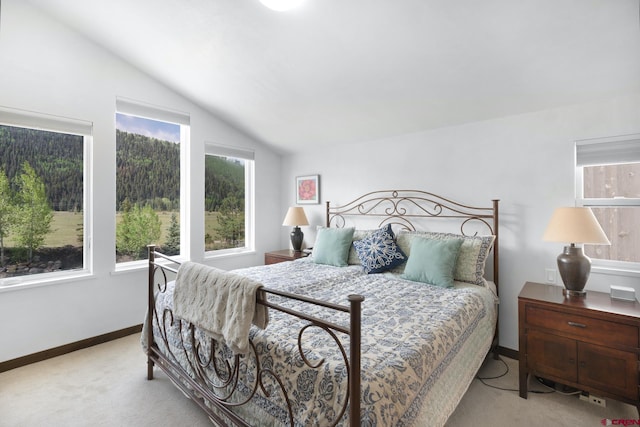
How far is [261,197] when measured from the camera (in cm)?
454

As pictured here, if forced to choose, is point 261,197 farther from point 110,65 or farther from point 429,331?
point 429,331

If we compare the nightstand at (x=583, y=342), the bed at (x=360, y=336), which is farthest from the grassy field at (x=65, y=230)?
the nightstand at (x=583, y=342)

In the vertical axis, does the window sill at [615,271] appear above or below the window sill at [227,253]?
above

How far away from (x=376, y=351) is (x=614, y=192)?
2.45 meters

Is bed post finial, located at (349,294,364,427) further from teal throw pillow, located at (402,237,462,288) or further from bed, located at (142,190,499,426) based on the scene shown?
teal throw pillow, located at (402,237,462,288)

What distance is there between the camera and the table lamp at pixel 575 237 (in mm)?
2092

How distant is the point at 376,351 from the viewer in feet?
4.47

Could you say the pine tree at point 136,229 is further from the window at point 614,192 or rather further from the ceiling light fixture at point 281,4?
the window at point 614,192

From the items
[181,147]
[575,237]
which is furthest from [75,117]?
[575,237]

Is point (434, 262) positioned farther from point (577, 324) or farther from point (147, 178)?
point (147, 178)

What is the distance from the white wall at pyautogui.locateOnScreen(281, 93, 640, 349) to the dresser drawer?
25.5 inches

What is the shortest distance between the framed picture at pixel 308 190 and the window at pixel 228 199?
2.32ft

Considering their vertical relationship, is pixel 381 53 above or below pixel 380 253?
above

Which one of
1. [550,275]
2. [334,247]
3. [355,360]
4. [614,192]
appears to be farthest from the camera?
[334,247]
